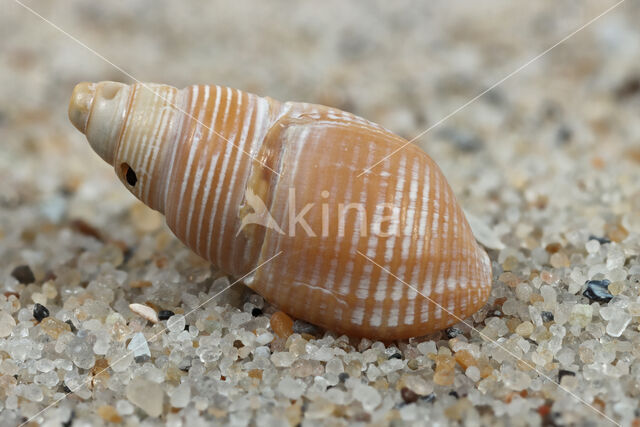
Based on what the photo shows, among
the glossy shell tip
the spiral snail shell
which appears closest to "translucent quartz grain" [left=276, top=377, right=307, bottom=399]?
the spiral snail shell

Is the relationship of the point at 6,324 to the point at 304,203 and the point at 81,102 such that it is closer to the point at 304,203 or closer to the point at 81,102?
the point at 81,102

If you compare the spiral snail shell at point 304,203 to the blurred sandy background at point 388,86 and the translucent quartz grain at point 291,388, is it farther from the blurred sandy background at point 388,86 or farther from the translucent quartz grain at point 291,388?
the blurred sandy background at point 388,86

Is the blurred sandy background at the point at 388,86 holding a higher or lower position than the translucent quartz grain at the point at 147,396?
higher

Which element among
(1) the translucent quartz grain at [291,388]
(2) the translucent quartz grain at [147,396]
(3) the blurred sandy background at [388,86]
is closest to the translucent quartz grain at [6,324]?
(3) the blurred sandy background at [388,86]

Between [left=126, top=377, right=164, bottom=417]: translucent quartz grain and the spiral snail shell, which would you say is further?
the spiral snail shell

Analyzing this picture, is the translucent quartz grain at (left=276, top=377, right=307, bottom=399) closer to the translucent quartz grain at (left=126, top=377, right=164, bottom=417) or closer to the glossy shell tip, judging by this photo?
the translucent quartz grain at (left=126, top=377, right=164, bottom=417)

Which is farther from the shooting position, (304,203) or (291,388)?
(304,203)

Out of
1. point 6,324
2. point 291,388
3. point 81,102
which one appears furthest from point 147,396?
point 81,102

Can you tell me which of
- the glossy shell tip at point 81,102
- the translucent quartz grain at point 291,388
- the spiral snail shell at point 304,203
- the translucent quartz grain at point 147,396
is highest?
the glossy shell tip at point 81,102

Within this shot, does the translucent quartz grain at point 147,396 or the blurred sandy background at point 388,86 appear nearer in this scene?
the translucent quartz grain at point 147,396

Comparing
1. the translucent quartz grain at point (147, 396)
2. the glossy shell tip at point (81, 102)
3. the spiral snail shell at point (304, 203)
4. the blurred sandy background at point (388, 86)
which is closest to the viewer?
the translucent quartz grain at point (147, 396)
